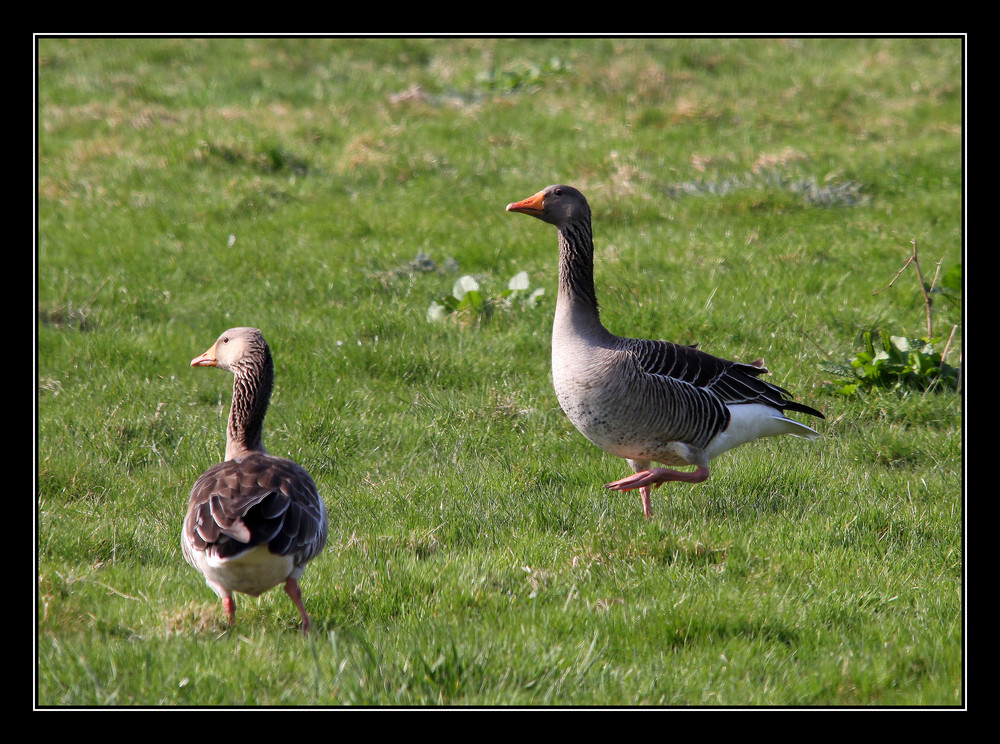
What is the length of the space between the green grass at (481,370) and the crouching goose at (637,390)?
35 centimetres

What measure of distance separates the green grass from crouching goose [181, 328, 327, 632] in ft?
1.02

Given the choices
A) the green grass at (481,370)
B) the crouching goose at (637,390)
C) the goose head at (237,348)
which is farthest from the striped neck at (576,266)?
the goose head at (237,348)

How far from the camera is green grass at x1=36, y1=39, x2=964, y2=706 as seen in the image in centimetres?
448

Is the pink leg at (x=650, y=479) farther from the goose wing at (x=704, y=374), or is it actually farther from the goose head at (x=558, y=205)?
the goose head at (x=558, y=205)

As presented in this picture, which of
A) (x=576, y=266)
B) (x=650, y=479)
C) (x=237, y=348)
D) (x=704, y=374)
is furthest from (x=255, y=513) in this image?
(x=704, y=374)

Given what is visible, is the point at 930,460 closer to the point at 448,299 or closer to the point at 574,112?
the point at 448,299

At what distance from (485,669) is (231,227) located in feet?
25.9

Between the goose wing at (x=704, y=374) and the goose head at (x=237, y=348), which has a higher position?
the goose head at (x=237, y=348)

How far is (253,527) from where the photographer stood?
4.43m

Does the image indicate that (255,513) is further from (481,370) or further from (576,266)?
(481,370)

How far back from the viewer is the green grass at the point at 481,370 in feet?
14.7

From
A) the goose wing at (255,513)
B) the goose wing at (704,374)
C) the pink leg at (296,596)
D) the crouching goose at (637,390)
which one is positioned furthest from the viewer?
the goose wing at (704,374)

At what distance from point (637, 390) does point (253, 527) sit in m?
2.64

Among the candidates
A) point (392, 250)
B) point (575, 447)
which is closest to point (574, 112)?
point (392, 250)
